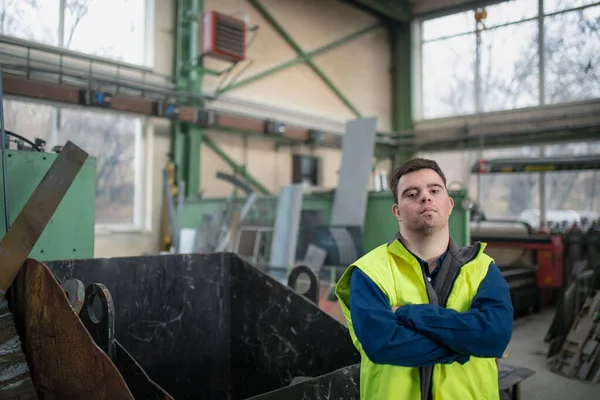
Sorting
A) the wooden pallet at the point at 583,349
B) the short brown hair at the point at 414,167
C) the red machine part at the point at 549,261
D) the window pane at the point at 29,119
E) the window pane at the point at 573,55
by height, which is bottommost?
the wooden pallet at the point at 583,349

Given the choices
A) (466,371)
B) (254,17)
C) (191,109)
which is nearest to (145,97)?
(191,109)

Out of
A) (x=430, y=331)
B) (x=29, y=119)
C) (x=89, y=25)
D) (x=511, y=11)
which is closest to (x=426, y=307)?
(x=430, y=331)

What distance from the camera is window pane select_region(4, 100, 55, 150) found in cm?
392

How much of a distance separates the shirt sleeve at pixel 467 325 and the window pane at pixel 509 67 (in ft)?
22.7

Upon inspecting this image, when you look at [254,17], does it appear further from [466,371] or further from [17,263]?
[466,371]

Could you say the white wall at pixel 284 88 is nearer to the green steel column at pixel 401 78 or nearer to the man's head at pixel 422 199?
the green steel column at pixel 401 78

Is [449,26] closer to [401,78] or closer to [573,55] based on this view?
[401,78]

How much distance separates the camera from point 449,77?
7590 mm

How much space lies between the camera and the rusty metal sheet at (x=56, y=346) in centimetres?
83

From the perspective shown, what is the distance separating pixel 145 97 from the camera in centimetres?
456

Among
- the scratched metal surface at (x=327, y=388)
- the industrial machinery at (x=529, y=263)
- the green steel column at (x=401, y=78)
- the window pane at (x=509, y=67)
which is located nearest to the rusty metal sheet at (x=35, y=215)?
the scratched metal surface at (x=327, y=388)

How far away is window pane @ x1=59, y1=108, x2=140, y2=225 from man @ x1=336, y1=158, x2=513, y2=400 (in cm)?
410

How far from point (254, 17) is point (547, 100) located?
4339 mm

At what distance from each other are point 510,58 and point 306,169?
356cm
